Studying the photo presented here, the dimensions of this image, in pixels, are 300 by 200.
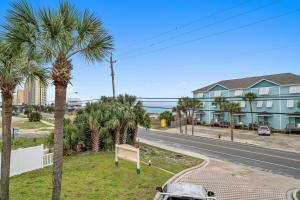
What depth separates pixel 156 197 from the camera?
13.0 metres

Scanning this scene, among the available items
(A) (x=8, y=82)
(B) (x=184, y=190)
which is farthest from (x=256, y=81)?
(A) (x=8, y=82)

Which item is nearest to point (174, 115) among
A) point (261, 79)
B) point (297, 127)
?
point (261, 79)

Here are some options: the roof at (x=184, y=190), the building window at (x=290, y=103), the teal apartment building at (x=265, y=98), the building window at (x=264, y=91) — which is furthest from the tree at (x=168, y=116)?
the roof at (x=184, y=190)

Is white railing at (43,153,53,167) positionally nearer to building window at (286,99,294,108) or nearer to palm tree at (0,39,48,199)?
palm tree at (0,39,48,199)

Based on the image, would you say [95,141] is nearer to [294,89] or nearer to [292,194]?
[292,194]

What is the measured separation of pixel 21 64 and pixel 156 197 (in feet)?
25.8

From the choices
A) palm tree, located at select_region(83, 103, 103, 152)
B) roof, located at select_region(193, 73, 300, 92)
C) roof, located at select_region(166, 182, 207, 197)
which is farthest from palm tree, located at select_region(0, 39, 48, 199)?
roof, located at select_region(193, 73, 300, 92)

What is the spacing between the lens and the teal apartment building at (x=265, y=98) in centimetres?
Result: 5181

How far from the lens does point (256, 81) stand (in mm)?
58781

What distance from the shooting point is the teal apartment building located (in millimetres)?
51812

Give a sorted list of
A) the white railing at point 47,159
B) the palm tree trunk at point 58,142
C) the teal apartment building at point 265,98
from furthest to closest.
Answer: the teal apartment building at point 265,98
the white railing at point 47,159
the palm tree trunk at point 58,142

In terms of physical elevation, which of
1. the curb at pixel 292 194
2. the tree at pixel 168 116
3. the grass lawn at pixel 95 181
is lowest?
the curb at pixel 292 194

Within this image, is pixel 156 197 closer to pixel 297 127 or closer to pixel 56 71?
pixel 56 71

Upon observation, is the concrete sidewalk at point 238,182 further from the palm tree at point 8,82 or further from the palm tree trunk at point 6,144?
the palm tree at point 8,82
